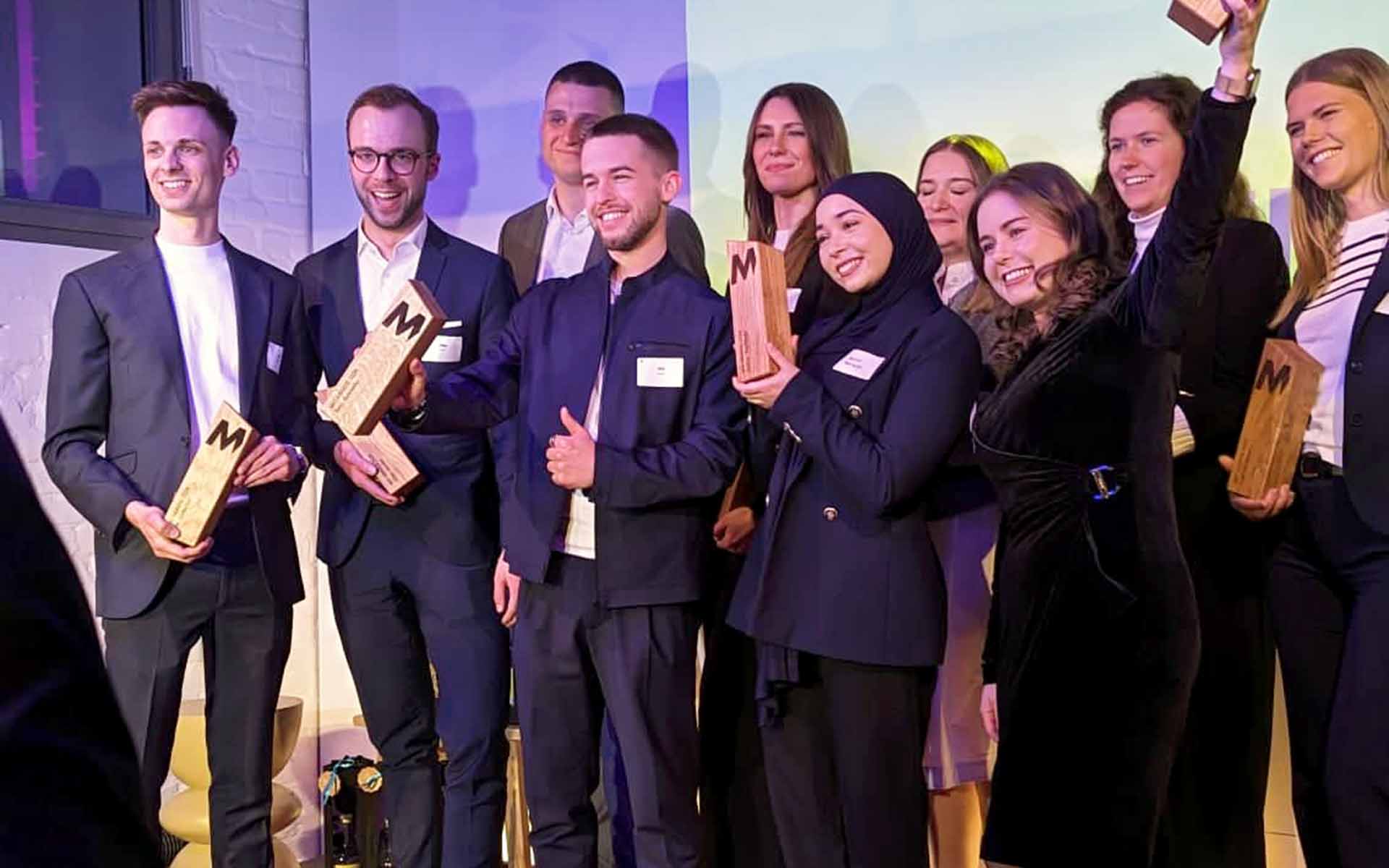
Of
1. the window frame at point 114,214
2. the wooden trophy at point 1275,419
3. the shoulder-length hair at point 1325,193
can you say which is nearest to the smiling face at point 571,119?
the window frame at point 114,214

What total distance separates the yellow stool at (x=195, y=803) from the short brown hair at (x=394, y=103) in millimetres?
1595

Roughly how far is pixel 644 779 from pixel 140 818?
238 cm

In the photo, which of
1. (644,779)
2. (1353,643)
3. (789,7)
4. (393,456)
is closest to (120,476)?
(393,456)

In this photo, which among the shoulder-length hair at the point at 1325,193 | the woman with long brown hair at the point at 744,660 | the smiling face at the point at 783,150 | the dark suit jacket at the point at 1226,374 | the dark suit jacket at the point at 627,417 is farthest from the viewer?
the smiling face at the point at 783,150

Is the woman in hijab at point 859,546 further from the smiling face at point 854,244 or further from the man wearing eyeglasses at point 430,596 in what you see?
the man wearing eyeglasses at point 430,596

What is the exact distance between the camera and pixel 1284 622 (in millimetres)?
2766

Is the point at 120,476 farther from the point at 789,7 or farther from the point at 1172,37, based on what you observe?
the point at 1172,37

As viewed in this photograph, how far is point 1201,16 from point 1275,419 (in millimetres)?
846

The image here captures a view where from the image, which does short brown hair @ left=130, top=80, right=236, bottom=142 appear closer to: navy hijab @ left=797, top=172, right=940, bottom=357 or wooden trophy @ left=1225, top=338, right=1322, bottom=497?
navy hijab @ left=797, top=172, right=940, bottom=357

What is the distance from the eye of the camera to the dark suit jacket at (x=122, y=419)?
121 inches

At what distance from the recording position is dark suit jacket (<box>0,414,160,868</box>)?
0.57 m

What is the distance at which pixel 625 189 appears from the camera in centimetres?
307

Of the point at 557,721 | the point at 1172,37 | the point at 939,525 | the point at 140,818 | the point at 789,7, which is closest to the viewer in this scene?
the point at 140,818

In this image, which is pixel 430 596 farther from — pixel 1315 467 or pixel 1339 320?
pixel 1339 320
